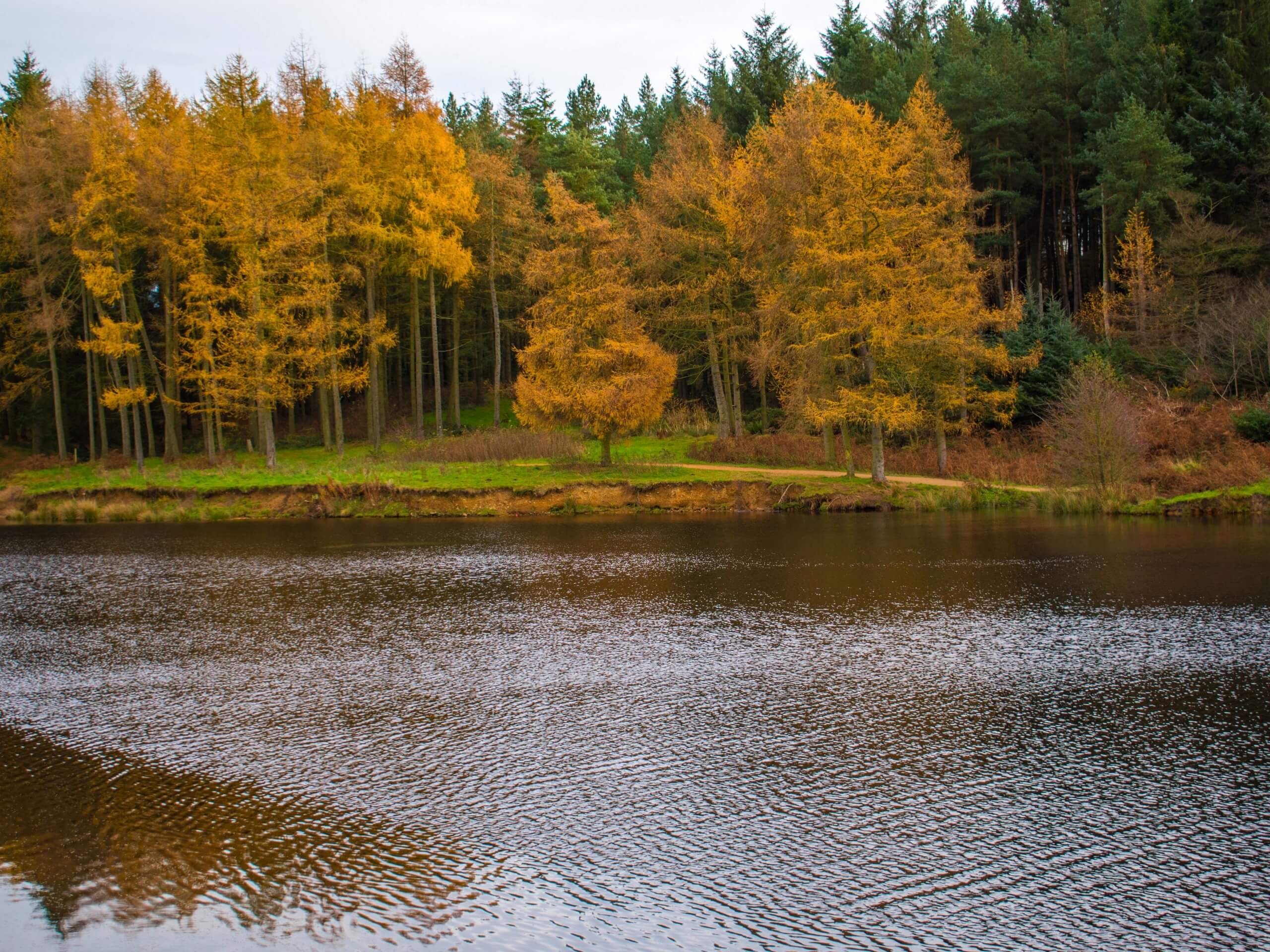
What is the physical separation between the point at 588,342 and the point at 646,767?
88.3ft

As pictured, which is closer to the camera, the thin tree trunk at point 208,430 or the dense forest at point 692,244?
the dense forest at point 692,244

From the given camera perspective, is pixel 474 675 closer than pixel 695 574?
Yes

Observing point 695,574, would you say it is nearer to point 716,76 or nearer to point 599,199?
A: point 599,199

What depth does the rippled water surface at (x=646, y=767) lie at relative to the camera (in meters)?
5.65

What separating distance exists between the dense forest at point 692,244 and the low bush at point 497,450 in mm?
2594

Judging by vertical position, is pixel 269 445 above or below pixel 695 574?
above

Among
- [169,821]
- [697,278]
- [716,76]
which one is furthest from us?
[716,76]

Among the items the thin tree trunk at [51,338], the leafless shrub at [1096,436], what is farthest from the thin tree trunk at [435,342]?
the leafless shrub at [1096,436]

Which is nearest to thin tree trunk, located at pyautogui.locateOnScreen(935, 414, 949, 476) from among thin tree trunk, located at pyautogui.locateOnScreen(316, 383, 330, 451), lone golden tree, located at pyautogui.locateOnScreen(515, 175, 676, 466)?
lone golden tree, located at pyautogui.locateOnScreen(515, 175, 676, 466)

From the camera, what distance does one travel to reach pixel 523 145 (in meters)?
60.4

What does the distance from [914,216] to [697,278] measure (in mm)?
9674

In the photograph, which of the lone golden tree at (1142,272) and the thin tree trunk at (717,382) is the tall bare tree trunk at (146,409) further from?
the lone golden tree at (1142,272)

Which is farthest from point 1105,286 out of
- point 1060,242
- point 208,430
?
point 208,430

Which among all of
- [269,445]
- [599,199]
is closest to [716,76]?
[599,199]
